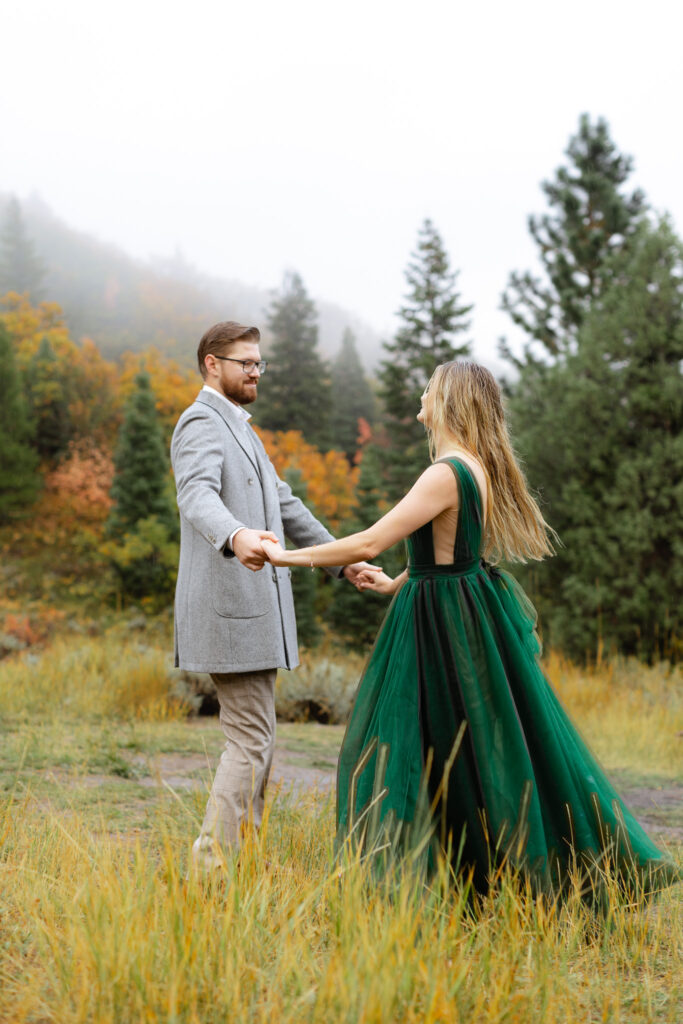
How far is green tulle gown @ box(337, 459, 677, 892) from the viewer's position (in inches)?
105

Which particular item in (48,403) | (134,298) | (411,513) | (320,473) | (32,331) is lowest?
(411,513)

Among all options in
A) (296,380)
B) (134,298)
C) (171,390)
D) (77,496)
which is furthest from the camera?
(134,298)

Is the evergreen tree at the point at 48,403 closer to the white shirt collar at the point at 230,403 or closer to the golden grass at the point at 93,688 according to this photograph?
the golden grass at the point at 93,688

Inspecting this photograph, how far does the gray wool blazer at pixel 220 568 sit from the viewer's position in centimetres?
309

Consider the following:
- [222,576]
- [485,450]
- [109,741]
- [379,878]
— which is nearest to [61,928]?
[379,878]

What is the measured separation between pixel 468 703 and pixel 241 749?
34.8 inches

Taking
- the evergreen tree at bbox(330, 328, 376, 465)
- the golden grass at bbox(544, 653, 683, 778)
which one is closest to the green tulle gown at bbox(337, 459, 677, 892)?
the golden grass at bbox(544, 653, 683, 778)

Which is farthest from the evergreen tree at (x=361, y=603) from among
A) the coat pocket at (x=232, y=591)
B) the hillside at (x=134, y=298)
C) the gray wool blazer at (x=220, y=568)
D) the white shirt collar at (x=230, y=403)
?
the hillside at (x=134, y=298)

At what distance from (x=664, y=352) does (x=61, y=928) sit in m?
9.97

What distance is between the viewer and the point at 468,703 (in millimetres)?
2730

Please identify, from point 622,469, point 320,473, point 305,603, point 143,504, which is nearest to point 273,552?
point 622,469

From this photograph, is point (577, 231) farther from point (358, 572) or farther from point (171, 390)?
point (358, 572)

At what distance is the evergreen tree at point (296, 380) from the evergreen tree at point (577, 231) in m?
11.4

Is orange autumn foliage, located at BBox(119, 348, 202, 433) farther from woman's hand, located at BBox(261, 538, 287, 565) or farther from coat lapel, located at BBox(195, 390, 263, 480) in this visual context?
woman's hand, located at BBox(261, 538, 287, 565)
